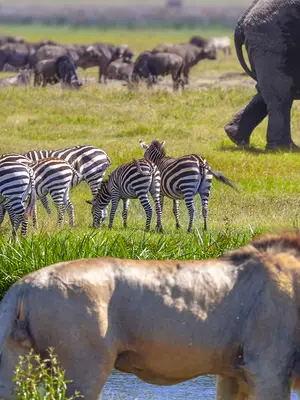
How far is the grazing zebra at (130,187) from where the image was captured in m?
16.7

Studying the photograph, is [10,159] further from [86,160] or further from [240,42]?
[240,42]

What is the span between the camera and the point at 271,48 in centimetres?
Result: 2283

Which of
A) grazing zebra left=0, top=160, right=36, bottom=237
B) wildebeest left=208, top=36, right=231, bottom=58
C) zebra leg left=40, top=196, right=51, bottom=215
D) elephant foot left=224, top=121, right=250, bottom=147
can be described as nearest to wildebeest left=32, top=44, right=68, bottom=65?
wildebeest left=208, top=36, right=231, bottom=58

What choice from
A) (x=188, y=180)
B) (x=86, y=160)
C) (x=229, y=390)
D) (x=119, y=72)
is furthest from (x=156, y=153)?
(x=119, y=72)

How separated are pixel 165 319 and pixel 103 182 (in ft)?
35.8

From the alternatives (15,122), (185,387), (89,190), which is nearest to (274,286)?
(185,387)

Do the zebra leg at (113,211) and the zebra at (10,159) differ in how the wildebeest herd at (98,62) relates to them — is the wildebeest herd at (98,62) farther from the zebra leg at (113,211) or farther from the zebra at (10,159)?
the zebra at (10,159)

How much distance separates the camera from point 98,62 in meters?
50.0

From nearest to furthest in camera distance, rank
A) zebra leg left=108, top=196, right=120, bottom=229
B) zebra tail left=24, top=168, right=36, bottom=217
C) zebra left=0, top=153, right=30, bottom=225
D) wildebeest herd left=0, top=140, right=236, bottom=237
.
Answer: zebra tail left=24, top=168, right=36, bottom=217 < wildebeest herd left=0, top=140, right=236, bottom=237 < zebra left=0, top=153, right=30, bottom=225 < zebra leg left=108, top=196, right=120, bottom=229

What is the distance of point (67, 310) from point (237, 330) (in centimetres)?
98

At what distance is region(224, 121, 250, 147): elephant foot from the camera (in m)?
23.4

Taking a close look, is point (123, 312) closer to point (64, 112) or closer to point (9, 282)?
point (9, 282)

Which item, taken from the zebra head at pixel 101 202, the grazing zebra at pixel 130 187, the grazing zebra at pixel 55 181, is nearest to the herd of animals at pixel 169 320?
the grazing zebra at pixel 55 181

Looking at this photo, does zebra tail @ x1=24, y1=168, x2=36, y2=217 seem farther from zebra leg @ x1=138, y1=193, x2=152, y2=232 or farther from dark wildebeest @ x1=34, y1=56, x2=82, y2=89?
dark wildebeest @ x1=34, y1=56, x2=82, y2=89
